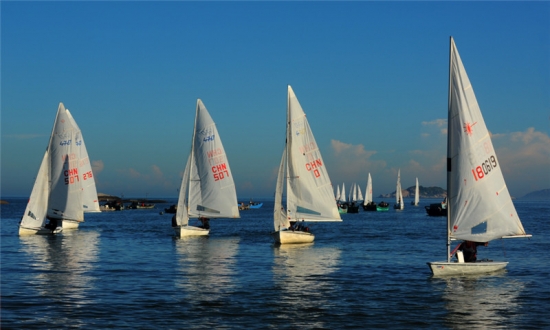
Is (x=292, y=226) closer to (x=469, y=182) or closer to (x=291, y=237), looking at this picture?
(x=291, y=237)

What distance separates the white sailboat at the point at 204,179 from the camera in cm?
6019

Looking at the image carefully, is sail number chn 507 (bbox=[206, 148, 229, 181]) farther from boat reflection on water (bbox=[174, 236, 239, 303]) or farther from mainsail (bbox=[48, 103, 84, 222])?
mainsail (bbox=[48, 103, 84, 222])

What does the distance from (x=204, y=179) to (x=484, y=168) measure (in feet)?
105

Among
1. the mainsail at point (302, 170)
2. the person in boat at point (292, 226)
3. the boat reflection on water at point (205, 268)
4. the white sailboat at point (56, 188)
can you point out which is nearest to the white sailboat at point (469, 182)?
the boat reflection on water at point (205, 268)

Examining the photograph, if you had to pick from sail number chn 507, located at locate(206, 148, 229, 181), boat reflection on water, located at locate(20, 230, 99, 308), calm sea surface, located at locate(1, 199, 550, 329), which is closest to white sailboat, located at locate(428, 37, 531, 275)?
calm sea surface, located at locate(1, 199, 550, 329)

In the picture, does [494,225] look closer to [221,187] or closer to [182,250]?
[182,250]

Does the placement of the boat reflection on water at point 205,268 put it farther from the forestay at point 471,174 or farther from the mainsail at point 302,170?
the forestay at point 471,174

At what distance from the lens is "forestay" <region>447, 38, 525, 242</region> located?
105 ft

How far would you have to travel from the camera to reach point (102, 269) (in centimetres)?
3775

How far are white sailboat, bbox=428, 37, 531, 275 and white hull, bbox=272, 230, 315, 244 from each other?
19085 millimetres

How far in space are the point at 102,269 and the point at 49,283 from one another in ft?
19.8

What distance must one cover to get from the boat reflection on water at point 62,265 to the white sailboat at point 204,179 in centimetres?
870

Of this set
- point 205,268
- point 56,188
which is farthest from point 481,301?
point 56,188

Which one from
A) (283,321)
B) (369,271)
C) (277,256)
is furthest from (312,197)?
(283,321)
